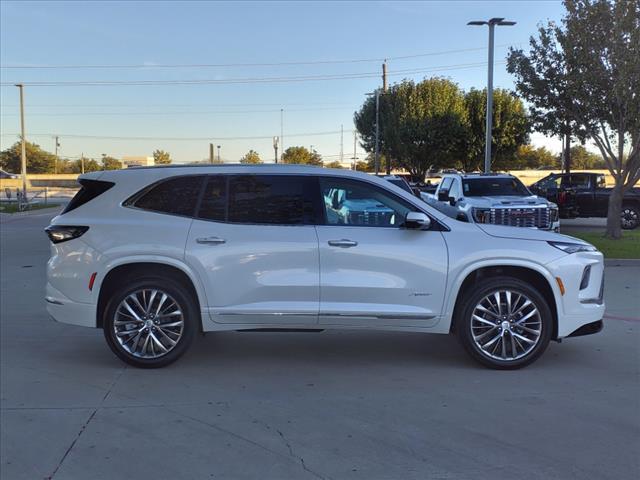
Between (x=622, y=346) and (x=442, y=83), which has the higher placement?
(x=442, y=83)

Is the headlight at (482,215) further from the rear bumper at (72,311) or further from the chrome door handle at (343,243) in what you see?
the rear bumper at (72,311)

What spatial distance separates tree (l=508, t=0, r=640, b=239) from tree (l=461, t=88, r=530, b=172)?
20.9m

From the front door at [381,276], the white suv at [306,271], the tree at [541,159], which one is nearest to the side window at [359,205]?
the white suv at [306,271]

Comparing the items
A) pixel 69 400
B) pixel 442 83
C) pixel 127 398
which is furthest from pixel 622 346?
pixel 442 83

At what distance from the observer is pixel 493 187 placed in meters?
14.9

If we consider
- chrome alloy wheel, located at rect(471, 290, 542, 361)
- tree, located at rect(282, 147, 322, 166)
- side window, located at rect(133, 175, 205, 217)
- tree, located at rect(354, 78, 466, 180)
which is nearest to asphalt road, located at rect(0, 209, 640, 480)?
chrome alloy wheel, located at rect(471, 290, 542, 361)

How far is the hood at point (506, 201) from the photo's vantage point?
43.8 ft

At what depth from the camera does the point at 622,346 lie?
6.20 metres

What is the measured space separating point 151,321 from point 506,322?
125 inches

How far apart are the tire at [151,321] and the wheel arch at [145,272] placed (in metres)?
0.08

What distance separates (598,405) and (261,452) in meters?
2.64

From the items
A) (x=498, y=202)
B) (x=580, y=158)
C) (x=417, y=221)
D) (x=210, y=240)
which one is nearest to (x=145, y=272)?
(x=210, y=240)

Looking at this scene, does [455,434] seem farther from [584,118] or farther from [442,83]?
[442,83]

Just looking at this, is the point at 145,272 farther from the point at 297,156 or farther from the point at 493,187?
the point at 297,156
